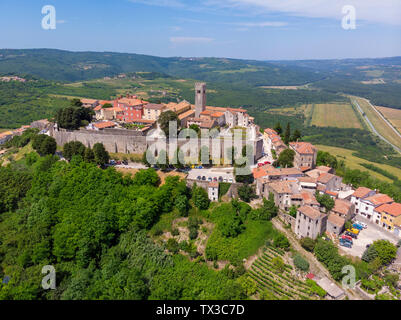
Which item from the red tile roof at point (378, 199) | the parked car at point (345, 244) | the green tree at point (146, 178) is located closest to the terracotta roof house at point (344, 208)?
the red tile roof at point (378, 199)

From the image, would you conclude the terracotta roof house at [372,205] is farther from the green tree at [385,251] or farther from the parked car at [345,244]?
the parked car at [345,244]

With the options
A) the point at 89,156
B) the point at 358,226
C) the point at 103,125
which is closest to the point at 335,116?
the point at 358,226

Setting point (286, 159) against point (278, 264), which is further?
point (286, 159)

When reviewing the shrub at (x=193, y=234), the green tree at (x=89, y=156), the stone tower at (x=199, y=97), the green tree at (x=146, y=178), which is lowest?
the shrub at (x=193, y=234)

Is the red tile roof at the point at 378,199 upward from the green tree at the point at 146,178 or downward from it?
downward

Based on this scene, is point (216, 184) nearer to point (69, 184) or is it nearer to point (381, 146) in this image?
point (69, 184)

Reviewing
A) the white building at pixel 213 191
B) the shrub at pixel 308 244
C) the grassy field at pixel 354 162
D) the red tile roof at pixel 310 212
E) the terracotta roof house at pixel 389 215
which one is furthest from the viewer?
the grassy field at pixel 354 162

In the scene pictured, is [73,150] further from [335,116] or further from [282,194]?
[335,116]

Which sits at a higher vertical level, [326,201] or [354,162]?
[326,201]

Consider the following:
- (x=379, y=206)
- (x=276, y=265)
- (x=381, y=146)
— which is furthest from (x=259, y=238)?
(x=381, y=146)
